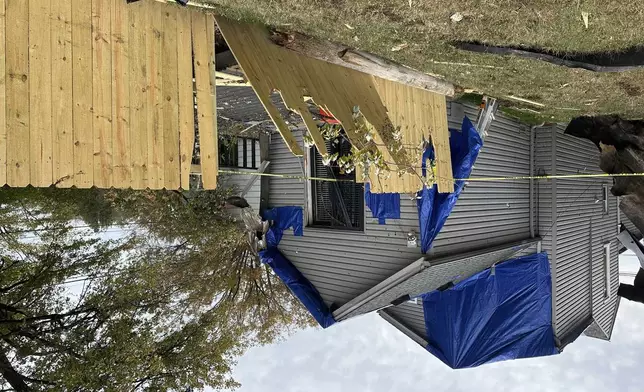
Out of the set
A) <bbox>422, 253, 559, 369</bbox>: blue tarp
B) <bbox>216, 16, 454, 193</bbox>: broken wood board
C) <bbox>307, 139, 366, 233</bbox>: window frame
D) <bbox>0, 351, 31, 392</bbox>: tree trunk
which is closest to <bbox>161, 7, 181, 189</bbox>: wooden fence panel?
<bbox>216, 16, 454, 193</bbox>: broken wood board

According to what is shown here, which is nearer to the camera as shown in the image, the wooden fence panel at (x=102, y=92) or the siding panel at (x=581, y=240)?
the wooden fence panel at (x=102, y=92)

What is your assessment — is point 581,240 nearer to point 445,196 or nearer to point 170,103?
point 445,196

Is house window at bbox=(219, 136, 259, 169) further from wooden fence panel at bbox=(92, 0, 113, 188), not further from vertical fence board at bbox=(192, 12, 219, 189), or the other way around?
wooden fence panel at bbox=(92, 0, 113, 188)

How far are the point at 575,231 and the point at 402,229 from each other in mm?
7022

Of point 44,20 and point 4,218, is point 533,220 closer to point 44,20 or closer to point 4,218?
point 44,20

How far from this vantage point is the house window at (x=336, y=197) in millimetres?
10039

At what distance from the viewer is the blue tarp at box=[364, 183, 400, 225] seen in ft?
29.3

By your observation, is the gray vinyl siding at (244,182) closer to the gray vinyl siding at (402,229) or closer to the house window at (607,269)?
the gray vinyl siding at (402,229)

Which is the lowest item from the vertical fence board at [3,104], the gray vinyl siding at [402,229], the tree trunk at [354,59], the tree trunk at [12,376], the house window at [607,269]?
the tree trunk at [12,376]

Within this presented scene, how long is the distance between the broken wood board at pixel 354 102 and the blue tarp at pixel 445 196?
14.5 inches

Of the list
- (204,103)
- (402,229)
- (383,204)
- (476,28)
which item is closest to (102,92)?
(204,103)

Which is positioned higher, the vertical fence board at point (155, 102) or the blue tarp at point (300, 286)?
the vertical fence board at point (155, 102)

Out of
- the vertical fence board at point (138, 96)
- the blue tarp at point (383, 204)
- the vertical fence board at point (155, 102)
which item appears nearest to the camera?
the vertical fence board at point (138, 96)

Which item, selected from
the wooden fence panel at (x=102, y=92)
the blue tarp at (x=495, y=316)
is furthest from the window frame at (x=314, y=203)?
the wooden fence panel at (x=102, y=92)
